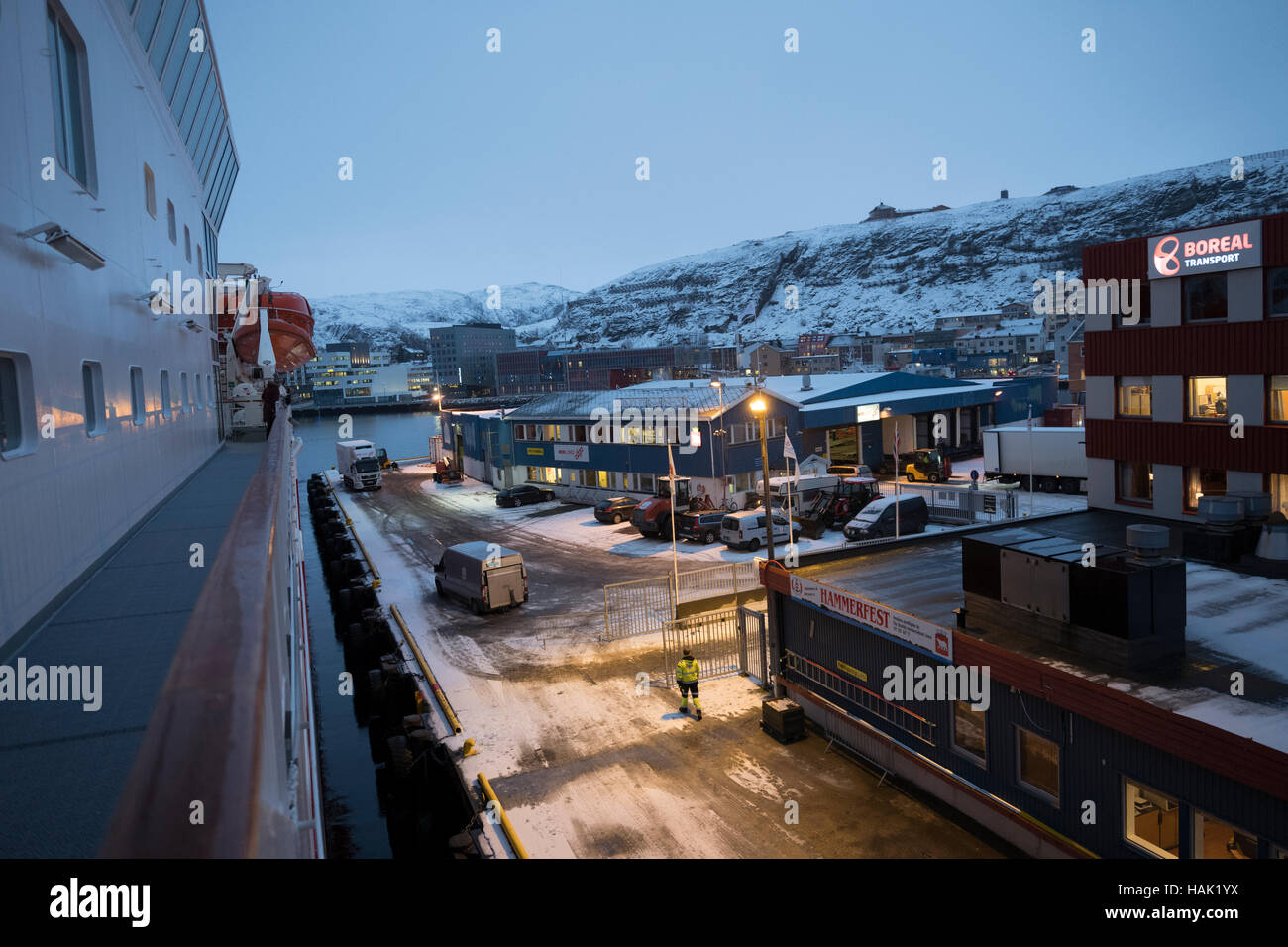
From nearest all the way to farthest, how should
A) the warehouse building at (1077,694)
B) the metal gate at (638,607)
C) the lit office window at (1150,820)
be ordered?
the warehouse building at (1077,694)
the lit office window at (1150,820)
the metal gate at (638,607)

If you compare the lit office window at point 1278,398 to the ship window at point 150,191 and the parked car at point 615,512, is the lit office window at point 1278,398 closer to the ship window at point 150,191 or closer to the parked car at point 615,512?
the ship window at point 150,191

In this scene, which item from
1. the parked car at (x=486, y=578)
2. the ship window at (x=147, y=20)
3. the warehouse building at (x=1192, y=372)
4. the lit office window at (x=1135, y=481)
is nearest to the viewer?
the ship window at (x=147, y=20)

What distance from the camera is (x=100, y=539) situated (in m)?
6.73

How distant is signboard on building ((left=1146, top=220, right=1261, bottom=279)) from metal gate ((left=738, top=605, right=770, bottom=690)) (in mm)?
→ 12723

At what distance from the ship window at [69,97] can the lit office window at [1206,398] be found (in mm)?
21788

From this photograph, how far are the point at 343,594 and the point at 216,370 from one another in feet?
26.6

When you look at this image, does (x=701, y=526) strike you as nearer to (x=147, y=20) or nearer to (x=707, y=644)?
(x=707, y=644)

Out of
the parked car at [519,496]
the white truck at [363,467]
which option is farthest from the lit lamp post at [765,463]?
the white truck at [363,467]

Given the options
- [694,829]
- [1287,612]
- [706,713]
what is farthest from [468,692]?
[1287,612]

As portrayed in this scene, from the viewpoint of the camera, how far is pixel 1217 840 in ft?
29.2

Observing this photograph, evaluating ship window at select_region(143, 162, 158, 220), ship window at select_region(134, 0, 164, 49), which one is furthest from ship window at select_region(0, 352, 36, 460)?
ship window at select_region(134, 0, 164, 49)

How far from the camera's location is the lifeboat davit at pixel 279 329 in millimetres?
27125

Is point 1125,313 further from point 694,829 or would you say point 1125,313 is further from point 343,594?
point 343,594
